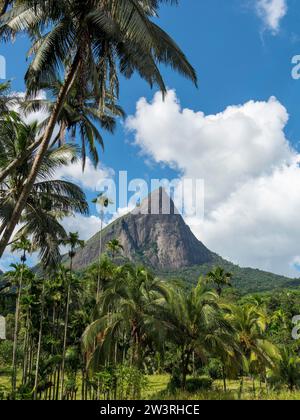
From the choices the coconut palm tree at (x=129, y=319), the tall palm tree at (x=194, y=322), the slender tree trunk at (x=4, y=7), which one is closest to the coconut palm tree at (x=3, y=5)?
the slender tree trunk at (x=4, y=7)

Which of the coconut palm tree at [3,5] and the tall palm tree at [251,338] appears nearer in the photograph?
the coconut palm tree at [3,5]

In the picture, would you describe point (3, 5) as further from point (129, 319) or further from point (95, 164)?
point (129, 319)

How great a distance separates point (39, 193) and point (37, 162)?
4.37m

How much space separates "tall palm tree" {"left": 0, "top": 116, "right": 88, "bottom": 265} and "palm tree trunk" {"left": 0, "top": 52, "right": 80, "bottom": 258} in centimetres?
317

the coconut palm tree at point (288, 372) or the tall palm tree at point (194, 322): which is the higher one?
the tall palm tree at point (194, 322)

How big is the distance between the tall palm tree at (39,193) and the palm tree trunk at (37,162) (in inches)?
125

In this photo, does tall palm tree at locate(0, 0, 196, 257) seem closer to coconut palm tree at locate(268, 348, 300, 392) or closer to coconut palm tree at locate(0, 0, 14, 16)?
coconut palm tree at locate(0, 0, 14, 16)

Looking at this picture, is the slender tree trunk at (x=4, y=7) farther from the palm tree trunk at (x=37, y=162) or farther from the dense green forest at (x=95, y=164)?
the palm tree trunk at (x=37, y=162)

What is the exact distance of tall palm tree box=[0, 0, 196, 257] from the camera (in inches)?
472

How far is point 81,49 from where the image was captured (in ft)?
40.6

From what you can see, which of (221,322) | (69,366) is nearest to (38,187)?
(221,322)

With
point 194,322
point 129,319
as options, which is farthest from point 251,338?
point 129,319

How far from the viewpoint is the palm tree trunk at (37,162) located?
1212 centimetres
